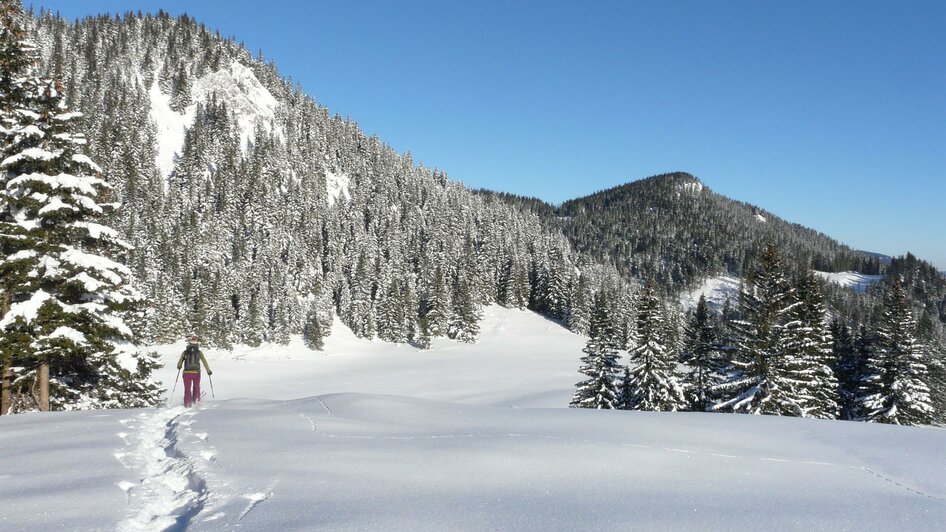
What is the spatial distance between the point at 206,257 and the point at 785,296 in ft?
297

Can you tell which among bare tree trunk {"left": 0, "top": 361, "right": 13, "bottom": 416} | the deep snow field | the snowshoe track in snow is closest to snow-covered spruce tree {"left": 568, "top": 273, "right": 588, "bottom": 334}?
the deep snow field

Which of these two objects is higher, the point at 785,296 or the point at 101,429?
the point at 785,296

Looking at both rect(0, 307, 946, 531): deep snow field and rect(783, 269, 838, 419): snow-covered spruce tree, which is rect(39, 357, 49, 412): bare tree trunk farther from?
rect(783, 269, 838, 419): snow-covered spruce tree

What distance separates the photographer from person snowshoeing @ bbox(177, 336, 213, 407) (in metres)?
13.8

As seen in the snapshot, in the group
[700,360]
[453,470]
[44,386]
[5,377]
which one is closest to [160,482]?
[453,470]

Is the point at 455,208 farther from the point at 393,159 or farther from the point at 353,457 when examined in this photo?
the point at 353,457

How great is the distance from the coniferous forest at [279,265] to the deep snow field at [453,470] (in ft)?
16.9

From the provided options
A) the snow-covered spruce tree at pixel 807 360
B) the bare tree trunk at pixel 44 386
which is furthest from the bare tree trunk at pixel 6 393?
the snow-covered spruce tree at pixel 807 360

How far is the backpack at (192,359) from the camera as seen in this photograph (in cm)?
1442

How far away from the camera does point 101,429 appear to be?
9.61m

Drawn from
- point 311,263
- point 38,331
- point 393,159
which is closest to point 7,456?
point 38,331

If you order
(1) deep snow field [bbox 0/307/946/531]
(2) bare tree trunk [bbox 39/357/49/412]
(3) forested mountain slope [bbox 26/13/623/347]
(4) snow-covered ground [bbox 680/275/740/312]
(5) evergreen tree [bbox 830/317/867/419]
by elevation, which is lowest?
(5) evergreen tree [bbox 830/317/867/419]

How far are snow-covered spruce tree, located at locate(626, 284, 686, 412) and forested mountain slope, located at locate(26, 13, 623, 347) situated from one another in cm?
5255

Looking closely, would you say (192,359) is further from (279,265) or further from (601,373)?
(279,265)
